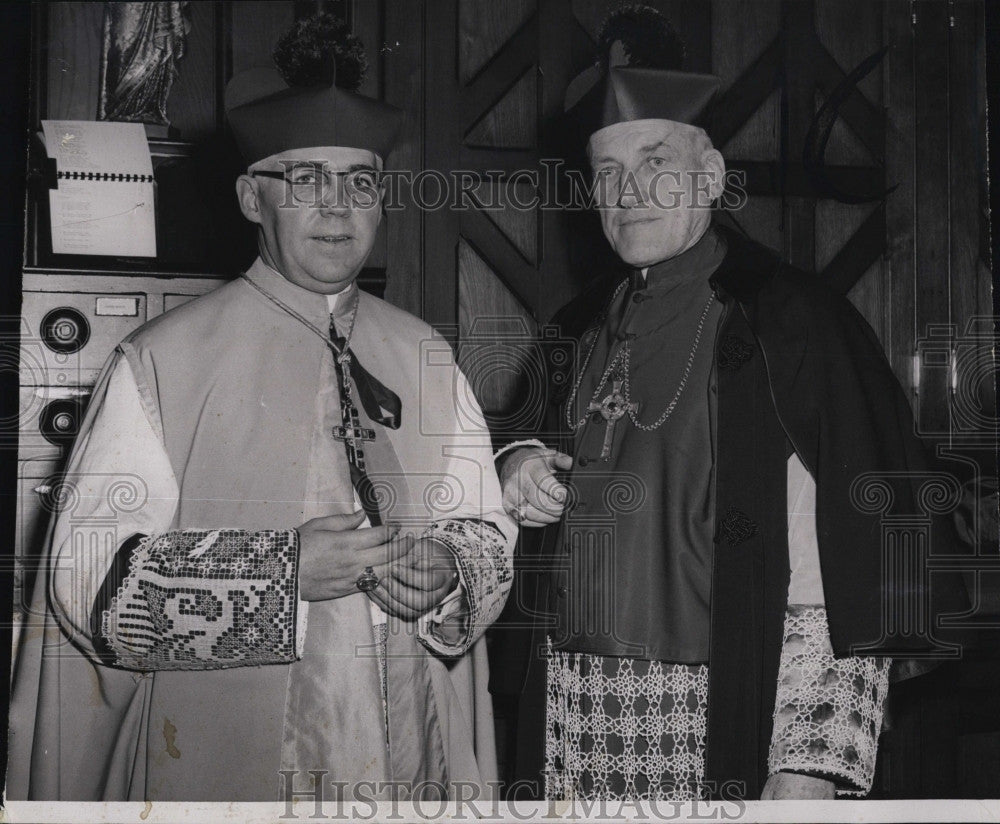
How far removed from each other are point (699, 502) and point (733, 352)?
Answer: 0.93ft

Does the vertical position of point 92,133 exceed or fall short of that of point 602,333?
it exceeds it

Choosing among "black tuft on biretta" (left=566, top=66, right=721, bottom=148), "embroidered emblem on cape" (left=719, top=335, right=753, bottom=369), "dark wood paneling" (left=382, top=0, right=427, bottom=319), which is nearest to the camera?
"embroidered emblem on cape" (left=719, top=335, right=753, bottom=369)

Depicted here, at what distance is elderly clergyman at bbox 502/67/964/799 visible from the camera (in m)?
2.04

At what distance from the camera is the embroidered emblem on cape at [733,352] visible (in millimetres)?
2107

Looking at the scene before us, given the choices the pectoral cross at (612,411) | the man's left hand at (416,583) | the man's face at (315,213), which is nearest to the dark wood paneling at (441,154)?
the man's face at (315,213)

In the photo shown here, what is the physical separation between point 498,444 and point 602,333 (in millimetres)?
303

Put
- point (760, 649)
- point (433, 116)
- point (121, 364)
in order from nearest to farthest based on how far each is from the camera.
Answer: point (760, 649)
point (121, 364)
point (433, 116)

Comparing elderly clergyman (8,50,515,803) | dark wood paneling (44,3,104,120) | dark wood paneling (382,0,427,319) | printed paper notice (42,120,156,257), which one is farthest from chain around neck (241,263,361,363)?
dark wood paneling (44,3,104,120)

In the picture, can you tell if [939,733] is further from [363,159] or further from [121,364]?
[121,364]

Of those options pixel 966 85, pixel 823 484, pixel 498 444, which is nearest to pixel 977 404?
pixel 823 484

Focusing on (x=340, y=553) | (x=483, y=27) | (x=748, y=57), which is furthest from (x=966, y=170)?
(x=340, y=553)

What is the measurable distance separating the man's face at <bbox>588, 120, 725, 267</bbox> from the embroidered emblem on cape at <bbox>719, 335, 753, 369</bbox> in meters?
0.22

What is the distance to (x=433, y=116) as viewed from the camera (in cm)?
235

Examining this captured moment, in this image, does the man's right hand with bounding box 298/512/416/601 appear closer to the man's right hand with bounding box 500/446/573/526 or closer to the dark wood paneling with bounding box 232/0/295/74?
the man's right hand with bounding box 500/446/573/526
